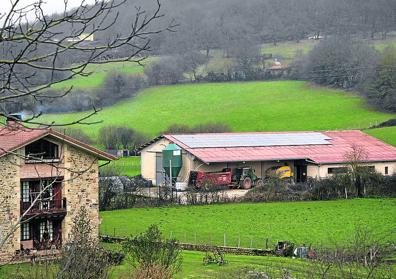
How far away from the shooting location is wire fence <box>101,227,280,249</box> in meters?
27.6

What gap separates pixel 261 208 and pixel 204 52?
3121 inches

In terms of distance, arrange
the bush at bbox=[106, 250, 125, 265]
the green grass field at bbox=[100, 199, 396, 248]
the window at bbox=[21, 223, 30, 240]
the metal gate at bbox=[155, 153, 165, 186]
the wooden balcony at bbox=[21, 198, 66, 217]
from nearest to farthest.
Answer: the bush at bbox=[106, 250, 125, 265] < the window at bbox=[21, 223, 30, 240] < the wooden balcony at bbox=[21, 198, 66, 217] < the green grass field at bbox=[100, 199, 396, 248] < the metal gate at bbox=[155, 153, 165, 186]

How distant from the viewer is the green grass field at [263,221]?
95.0 feet

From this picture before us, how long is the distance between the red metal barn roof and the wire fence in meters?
14.7

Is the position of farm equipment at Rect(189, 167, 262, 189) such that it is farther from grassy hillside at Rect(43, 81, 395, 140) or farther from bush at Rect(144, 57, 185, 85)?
bush at Rect(144, 57, 185, 85)

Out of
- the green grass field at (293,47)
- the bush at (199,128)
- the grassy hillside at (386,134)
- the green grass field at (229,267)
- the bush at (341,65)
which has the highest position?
the green grass field at (293,47)

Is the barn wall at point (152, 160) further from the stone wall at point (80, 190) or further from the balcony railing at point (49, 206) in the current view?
the balcony railing at point (49, 206)

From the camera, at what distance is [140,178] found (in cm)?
4828

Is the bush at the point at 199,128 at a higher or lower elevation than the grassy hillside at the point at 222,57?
lower

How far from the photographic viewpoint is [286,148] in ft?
161

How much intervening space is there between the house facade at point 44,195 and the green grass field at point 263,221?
3390 millimetres

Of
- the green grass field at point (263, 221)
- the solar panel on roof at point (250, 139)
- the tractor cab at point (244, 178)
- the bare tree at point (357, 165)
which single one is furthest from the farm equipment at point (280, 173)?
the green grass field at point (263, 221)

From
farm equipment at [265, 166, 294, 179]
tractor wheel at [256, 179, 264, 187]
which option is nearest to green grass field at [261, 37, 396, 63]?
farm equipment at [265, 166, 294, 179]

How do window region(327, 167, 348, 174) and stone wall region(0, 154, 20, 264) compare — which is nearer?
stone wall region(0, 154, 20, 264)
